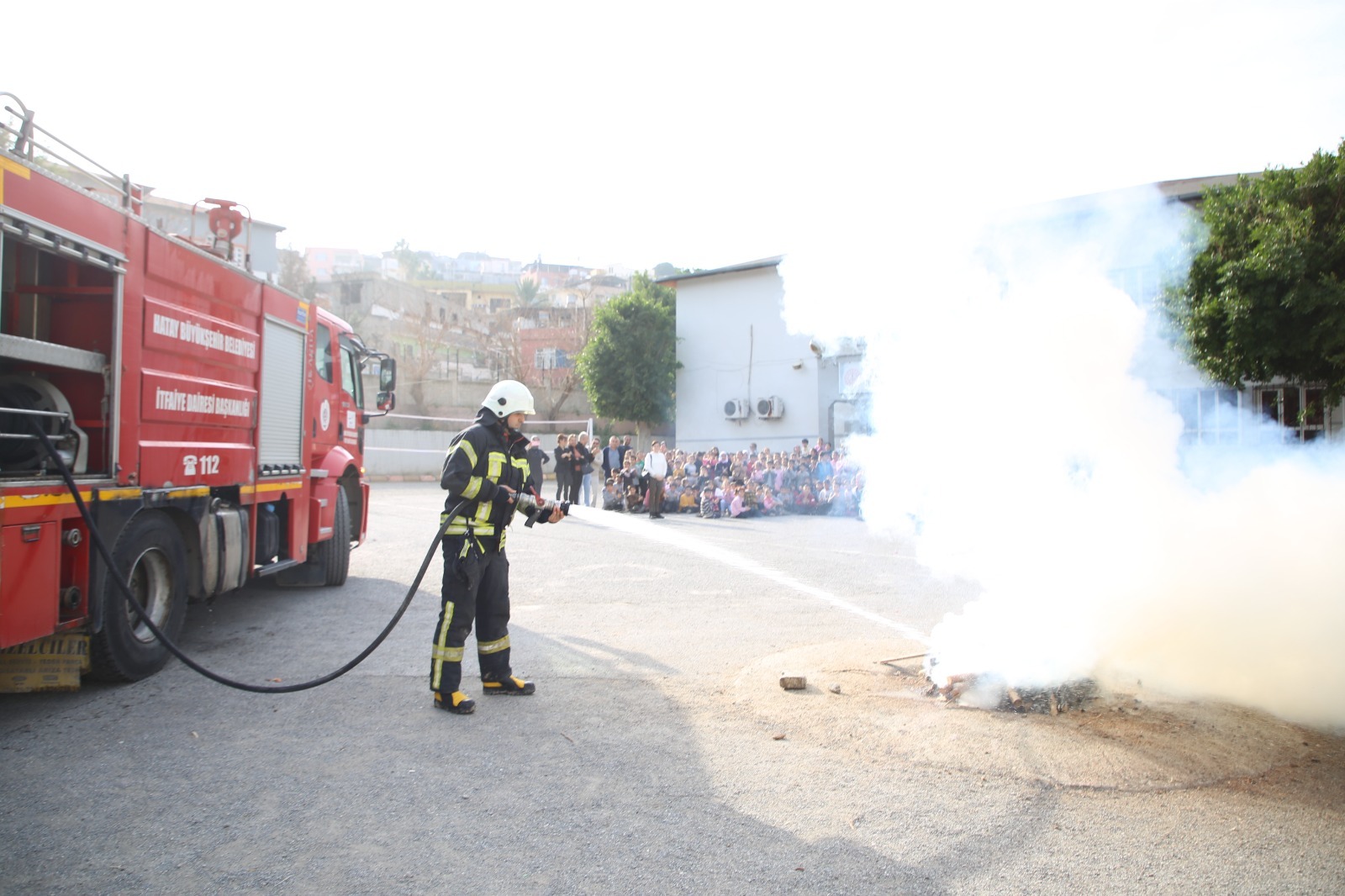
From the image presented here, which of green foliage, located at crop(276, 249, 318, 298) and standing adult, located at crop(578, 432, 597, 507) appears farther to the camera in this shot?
green foliage, located at crop(276, 249, 318, 298)

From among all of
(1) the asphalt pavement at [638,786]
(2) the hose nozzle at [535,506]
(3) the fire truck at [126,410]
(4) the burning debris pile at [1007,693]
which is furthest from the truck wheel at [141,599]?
(4) the burning debris pile at [1007,693]

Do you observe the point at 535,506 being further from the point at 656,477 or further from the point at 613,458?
the point at 613,458

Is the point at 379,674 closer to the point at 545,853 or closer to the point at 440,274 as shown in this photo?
the point at 545,853

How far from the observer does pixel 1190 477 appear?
5.79 metres

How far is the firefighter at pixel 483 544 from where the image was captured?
5312mm

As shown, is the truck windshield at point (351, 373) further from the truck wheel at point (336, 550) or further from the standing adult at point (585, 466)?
the standing adult at point (585, 466)

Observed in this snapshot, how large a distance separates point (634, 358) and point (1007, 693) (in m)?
30.0

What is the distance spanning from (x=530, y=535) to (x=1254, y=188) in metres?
10.9

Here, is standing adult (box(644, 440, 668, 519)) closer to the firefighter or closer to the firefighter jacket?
the firefighter

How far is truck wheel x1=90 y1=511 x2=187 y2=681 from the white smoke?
17.0 ft

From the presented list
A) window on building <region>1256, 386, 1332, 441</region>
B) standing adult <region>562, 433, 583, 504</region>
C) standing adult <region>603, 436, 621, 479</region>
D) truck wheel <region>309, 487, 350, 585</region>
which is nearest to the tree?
window on building <region>1256, 386, 1332, 441</region>

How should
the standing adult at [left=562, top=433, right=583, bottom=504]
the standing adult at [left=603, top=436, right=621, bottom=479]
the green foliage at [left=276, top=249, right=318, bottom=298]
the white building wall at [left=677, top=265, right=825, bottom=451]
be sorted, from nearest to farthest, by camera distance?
the standing adult at [left=562, top=433, right=583, bottom=504] < the standing adult at [left=603, top=436, right=621, bottom=479] < the white building wall at [left=677, top=265, right=825, bottom=451] < the green foliage at [left=276, top=249, right=318, bottom=298]

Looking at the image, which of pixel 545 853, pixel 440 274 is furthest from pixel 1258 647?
pixel 440 274

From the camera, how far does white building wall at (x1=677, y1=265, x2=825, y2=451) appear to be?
26219 mm
